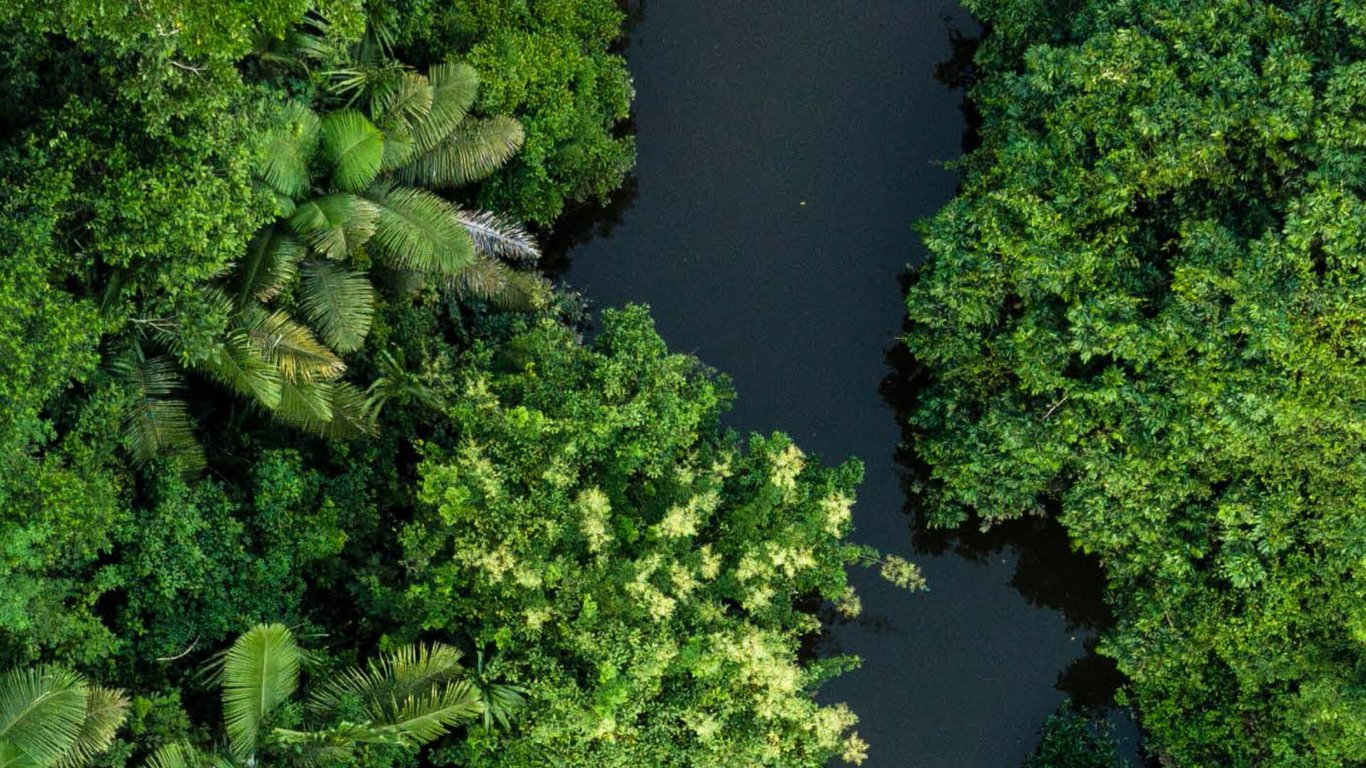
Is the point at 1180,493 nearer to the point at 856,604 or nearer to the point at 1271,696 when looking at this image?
the point at 1271,696

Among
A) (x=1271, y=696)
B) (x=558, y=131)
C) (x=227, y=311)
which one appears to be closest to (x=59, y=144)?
(x=227, y=311)

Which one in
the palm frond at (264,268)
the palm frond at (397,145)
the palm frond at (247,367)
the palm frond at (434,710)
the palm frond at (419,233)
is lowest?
the palm frond at (434,710)

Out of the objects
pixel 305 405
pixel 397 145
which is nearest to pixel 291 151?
pixel 397 145

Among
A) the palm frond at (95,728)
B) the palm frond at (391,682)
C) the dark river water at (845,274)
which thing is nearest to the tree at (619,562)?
the palm frond at (391,682)

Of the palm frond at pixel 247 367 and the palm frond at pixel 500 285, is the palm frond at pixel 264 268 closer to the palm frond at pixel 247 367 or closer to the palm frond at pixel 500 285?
the palm frond at pixel 247 367

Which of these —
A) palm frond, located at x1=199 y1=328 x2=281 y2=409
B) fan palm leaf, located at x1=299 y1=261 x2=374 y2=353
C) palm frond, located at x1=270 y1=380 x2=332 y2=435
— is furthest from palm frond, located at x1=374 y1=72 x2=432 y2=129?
palm frond, located at x1=270 y1=380 x2=332 y2=435

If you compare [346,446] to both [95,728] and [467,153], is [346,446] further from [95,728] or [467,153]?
[95,728]
